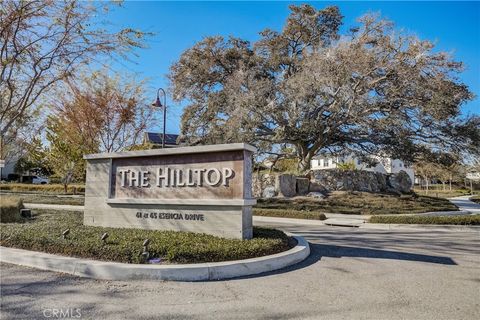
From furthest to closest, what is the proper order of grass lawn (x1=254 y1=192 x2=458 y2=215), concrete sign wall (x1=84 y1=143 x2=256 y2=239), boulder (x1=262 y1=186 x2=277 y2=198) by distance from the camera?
boulder (x1=262 y1=186 x2=277 y2=198) → grass lawn (x1=254 y1=192 x2=458 y2=215) → concrete sign wall (x1=84 y1=143 x2=256 y2=239)

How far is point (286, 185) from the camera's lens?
76.0 feet

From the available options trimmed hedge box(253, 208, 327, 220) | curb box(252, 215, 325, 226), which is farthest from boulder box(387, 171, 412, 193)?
curb box(252, 215, 325, 226)

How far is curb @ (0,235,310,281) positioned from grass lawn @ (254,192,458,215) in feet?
41.3

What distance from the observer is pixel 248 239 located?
7.31 metres

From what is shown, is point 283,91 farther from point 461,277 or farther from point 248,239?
point 461,277

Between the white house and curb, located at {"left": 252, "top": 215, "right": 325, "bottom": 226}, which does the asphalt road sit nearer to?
curb, located at {"left": 252, "top": 215, "right": 325, "bottom": 226}

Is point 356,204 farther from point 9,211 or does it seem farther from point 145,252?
point 9,211

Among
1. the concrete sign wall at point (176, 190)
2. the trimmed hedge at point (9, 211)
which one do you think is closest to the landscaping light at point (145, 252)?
the concrete sign wall at point (176, 190)

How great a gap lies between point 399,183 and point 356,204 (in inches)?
338

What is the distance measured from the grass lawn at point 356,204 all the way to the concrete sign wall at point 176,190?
1075 cm

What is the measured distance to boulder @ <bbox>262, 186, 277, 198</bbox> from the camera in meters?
23.5

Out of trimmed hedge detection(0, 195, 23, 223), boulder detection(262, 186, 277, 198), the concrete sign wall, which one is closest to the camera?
the concrete sign wall

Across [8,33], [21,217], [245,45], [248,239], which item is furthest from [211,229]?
[245,45]

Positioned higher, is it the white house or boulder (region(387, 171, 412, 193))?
the white house
